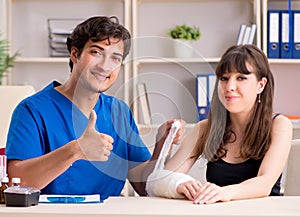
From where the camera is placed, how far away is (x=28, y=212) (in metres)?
1.57

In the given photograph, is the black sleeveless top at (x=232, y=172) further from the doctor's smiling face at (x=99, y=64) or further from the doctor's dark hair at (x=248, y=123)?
the doctor's smiling face at (x=99, y=64)

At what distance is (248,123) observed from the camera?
226cm

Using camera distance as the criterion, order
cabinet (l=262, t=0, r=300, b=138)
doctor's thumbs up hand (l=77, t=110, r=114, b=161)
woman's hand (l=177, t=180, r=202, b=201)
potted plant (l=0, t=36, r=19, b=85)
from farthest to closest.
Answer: cabinet (l=262, t=0, r=300, b=138) → potted plant (l=0, t=36, r=19, b=85) → woman's hand (l=177, t=180, r=202, b=201) → doctor's thumbs up hand (l=77, t=110, r=114, b=161)

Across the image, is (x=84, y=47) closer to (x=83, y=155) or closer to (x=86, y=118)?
(x=86, y=118)

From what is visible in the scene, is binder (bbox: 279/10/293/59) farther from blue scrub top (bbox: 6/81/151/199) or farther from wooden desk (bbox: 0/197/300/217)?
wooden desk (bbox: 0/197/300/217)

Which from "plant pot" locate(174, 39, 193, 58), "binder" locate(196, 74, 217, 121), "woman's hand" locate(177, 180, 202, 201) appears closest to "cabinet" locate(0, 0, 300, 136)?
"binder" locate(196, 74, 217, 121)

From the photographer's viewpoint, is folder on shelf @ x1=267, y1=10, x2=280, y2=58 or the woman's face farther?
folder on shelf @ x1=267, y1=10, x2=280, y2=58

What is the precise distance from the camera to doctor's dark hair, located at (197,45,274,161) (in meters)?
2.17

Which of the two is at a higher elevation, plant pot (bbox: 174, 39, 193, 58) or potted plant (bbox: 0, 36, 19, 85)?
plant pot (bbox: 174, 39, 193, 58)

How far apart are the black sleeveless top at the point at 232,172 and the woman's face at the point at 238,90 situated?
121 millimetres

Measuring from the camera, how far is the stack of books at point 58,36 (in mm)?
4164

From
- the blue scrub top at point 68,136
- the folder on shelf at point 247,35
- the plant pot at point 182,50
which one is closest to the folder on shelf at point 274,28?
the folder on shelf at point 247,35

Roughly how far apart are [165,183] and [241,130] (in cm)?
50

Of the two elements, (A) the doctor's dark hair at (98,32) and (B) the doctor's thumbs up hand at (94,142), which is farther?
(A) the doctor's dark hair at (98,32)
